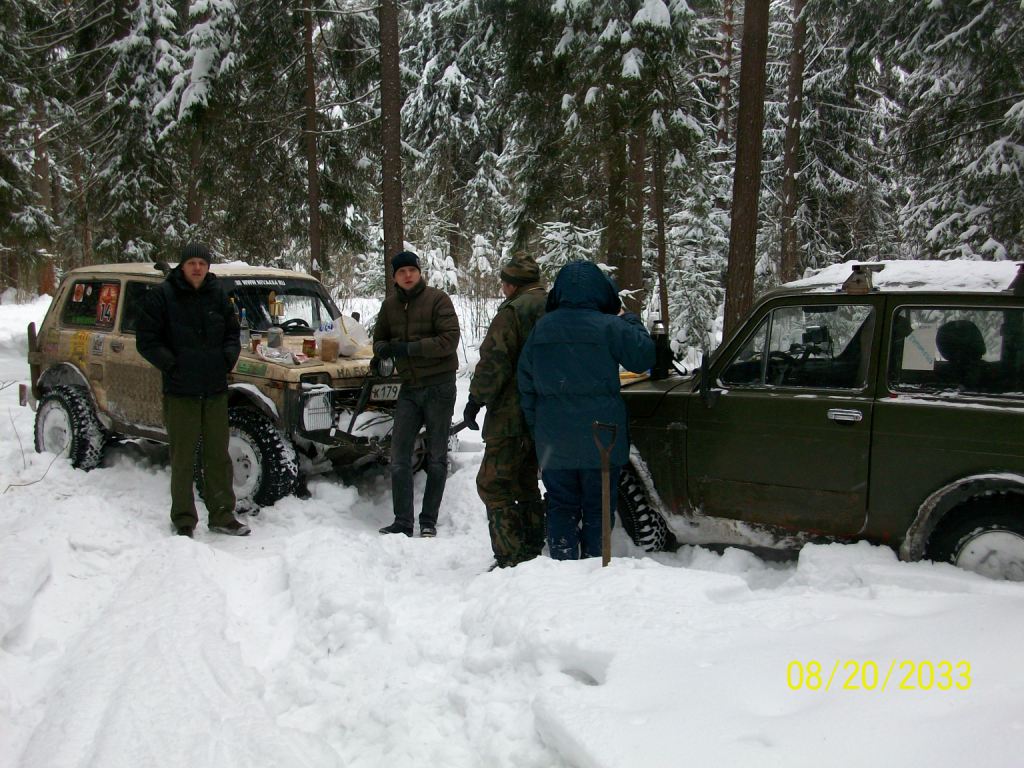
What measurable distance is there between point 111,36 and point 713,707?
18.5m

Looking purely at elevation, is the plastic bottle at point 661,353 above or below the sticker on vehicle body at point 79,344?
above

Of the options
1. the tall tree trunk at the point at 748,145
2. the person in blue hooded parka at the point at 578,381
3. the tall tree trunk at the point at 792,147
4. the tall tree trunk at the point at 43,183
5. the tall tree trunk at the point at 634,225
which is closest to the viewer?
the person in blue hooded parka at the point at 578,381

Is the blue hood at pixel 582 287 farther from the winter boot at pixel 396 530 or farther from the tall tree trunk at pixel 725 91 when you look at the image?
the tall tree trunk at pixel 725 91

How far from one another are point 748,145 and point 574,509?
549 centimetres

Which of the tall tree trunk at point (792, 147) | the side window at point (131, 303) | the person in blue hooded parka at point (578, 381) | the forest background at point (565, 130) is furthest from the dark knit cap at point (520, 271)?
the tall tree trunk at point (792, 147)

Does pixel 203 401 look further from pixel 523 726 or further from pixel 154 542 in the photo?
pixel 523 726

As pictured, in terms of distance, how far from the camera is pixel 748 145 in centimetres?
821

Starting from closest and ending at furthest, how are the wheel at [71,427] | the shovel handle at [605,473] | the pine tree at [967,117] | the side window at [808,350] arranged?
the shovel handle at [605,473], the side window at [808,350], the wheel at [71,427], the pine tree at [967,117]

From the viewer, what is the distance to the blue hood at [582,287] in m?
4.25

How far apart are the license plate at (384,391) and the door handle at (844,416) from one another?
3.53m

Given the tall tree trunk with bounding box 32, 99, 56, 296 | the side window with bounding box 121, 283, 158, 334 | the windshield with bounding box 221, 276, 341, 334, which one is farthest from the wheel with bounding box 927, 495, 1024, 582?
the tall tree trunk with bounding box 32, 99, 56, 296

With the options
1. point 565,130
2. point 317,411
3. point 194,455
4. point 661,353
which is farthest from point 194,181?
point 661,353

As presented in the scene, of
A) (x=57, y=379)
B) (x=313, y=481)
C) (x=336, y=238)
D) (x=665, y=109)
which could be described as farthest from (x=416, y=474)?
(x=336, y=238)
